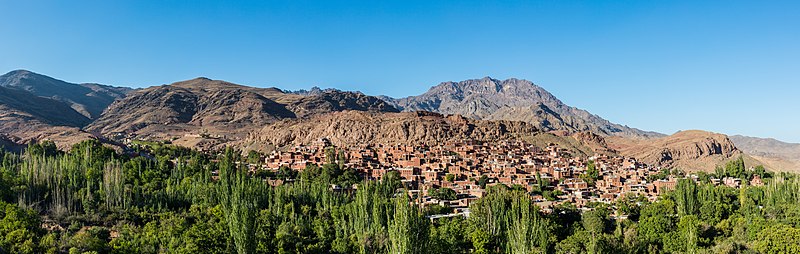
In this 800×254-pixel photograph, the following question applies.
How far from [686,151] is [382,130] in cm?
6150

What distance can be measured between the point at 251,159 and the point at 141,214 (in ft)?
127

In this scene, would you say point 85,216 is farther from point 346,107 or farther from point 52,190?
point 346,107

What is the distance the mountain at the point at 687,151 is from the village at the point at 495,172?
70.3ft

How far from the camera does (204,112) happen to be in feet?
545

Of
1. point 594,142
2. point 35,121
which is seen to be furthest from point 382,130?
point 35,121

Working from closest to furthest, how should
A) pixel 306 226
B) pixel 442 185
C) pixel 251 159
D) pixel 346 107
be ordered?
pixel 306 226 → pixel 442 185 → pixel 251 159 → pixel 346 107

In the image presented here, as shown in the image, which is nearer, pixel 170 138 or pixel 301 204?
pixel 301 204

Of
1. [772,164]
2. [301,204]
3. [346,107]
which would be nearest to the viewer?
[301,204]

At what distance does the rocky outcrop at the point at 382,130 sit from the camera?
4343 inches

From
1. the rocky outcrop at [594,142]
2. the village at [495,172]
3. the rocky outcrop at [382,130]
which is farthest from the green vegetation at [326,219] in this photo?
the rocky outcrop at [594,142]

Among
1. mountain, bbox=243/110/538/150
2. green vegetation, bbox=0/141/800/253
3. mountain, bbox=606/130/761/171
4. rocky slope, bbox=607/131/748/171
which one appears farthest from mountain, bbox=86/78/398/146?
rocky slope, bbox=607/131/748/171

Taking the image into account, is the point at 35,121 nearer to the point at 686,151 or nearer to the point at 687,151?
the point at 686,151

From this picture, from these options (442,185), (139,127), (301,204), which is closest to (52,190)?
(301,204)

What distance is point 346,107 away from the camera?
187m
